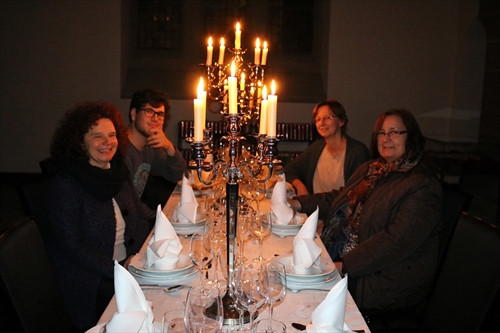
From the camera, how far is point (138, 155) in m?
3.93

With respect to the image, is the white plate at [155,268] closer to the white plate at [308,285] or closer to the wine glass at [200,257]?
the wine glass at [200,257]

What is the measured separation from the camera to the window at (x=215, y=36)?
7504 millimetres

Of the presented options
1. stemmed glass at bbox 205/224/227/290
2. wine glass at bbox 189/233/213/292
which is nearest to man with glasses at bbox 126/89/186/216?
stemmed glass at bbox 205/224/227/290

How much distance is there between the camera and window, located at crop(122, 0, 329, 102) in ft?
24.6

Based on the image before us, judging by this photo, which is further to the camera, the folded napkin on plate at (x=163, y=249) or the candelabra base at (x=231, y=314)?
the folded napkin on plate at (x=163, y=249)

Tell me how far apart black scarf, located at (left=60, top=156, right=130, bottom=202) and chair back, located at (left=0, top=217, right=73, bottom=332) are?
491 millimetres

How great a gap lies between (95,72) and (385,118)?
505 cm

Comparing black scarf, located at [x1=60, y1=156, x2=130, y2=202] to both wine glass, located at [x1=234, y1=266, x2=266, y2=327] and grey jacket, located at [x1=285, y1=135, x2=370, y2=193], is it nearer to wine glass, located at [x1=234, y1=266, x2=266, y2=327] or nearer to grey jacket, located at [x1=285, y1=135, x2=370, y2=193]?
wine glass, located at [x1=234, y1=266, x2=266, y2=327]

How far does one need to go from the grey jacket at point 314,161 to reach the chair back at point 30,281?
247 cm

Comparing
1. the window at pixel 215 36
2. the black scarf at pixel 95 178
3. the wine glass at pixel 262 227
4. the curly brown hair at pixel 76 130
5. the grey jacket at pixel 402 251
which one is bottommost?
the grey jacket at pixel 402 251

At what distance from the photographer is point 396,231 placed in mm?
2613

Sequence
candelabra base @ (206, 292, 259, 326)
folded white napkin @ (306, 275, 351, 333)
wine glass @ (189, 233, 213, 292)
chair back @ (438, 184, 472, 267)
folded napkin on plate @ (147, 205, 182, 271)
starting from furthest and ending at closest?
1. chair back @ (438, 184, 472, 267)
2. folded napkin on plate @ (147, 205, 182, 271)
3. wine glass @ (189, 233, 213, 292)
4. candelabra base @ (206, 292, 259, 326)
5. folded white napkin @ (306, 275, 351, 333)

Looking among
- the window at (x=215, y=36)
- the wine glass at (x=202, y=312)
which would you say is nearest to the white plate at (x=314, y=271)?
the wine glass at (x=202, y=312)

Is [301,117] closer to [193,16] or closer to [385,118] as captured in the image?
[193,16]
